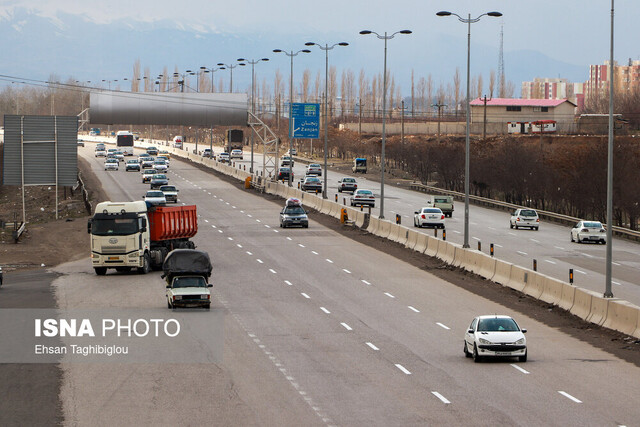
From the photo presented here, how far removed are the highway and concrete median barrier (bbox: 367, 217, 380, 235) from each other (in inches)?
579

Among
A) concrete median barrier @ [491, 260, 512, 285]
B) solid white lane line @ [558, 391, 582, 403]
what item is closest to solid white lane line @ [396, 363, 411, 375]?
solid white lane line @ [558, 391, 582, 403]

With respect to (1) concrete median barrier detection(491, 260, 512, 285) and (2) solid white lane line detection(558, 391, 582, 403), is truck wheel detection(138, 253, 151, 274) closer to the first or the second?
(1) concrete median barrier detection(491, 260, 512, 285)

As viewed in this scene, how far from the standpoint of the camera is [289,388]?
76.7 feet

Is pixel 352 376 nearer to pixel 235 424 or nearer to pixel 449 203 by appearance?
pixel 235 424

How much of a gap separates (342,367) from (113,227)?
20601mm

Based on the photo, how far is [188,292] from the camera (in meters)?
34.7

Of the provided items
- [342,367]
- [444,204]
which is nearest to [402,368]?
[342,367]

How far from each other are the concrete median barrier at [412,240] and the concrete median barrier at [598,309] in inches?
849

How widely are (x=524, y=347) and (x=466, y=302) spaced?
1121cm

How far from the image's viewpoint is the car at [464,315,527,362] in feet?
88.2

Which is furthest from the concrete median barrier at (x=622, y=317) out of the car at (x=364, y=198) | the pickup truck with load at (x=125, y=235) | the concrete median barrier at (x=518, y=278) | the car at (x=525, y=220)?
the car at (x=364, y=198)

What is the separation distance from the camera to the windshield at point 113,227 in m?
43.9

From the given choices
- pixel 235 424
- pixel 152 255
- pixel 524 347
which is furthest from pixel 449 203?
pixel 235 424

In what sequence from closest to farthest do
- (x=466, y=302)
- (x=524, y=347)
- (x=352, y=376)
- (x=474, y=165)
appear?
(x=352, y=376), (x=524, y=347), (x=466, y=302), (x=474, y=165)
